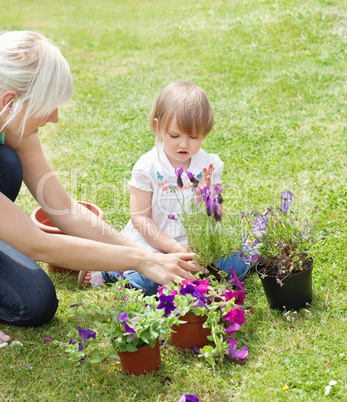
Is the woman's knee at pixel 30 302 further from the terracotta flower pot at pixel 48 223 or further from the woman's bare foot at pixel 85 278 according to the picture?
the terracotta flower pot at pixel 48 223

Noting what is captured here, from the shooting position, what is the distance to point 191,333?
2.51 meters

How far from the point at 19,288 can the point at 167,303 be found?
0.86 m

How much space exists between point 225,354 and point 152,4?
9.89 meters

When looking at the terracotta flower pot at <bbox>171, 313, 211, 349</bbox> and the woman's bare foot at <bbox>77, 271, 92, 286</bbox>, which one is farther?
the woman's bare foot at <bbox>77, 271, 92, 286</bbox>

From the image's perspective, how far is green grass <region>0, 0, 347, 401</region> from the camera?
2.40 metres

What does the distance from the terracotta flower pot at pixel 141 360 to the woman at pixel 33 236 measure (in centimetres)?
35

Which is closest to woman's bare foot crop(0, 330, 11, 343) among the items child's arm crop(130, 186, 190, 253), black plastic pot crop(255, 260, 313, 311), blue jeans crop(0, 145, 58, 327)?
blue jeans crop(0, 145, 58, 327)

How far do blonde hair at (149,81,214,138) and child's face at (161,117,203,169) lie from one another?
0.03 meters

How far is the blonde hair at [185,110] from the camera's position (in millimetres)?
2984

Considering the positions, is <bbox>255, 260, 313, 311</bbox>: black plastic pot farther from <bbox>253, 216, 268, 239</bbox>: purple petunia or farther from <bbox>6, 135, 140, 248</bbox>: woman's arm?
<bbox>6, 135, 140, 248</bbox>: woman's arm

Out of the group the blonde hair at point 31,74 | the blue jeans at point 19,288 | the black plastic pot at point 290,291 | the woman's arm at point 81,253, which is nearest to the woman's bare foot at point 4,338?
the blue jeans at point 19,288

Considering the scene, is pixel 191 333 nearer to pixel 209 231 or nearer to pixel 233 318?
pixel 233 318

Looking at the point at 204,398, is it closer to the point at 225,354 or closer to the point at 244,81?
the point at 225,354

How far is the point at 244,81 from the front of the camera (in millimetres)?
6621
